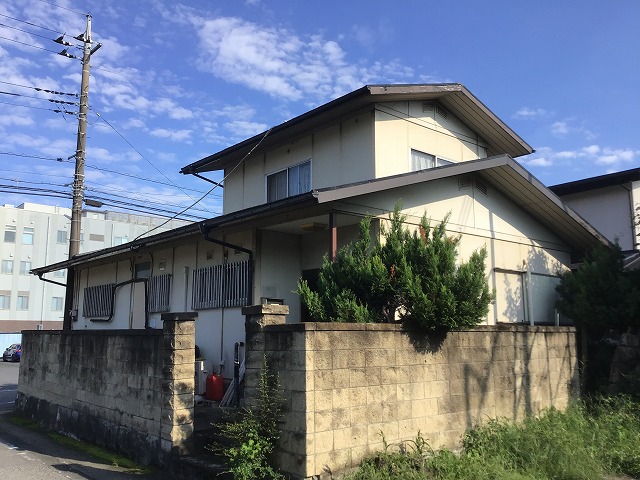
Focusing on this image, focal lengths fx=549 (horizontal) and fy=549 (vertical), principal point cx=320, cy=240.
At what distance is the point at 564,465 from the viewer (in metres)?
6.69

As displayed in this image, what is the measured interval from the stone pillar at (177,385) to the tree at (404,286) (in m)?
1.66

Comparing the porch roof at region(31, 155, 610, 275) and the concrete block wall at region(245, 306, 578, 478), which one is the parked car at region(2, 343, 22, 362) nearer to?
the porch roof at region(31, 155, 610, 275)

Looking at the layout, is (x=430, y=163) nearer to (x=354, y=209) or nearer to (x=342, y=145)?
(x=342, y=145)

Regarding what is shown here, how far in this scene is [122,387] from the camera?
8.32 m

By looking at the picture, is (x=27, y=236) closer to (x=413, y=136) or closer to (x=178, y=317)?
(x=413, y=136)

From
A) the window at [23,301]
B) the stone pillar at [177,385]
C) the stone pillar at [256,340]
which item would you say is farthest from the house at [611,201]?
the window at [23,301]

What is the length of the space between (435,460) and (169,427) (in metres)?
3.31

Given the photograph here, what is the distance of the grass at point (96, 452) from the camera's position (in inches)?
289

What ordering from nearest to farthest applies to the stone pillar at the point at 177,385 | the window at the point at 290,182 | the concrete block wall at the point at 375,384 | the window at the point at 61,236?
the concrete block wall at the point at 375,384, the stone pillar at the point at 177,385, the window at the point at 290,182, the window at the point at 61,236

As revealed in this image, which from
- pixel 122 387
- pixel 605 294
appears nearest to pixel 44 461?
pixel 122 387

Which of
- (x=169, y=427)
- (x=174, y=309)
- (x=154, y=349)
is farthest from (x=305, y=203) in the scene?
(x=174, y=309)

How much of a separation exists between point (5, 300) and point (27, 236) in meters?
6.05

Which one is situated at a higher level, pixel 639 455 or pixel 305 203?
pixel 305 203

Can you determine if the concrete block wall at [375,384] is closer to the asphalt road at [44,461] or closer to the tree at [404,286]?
the tree at [404,286]
